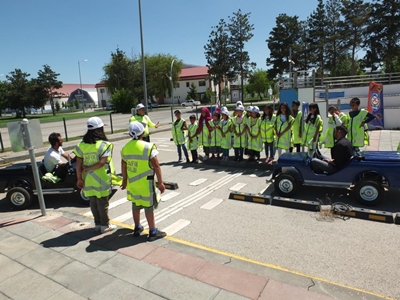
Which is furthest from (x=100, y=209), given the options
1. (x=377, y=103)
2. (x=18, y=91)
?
(x=18, y=91)

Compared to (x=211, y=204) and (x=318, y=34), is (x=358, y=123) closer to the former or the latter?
(x=211, y=204)

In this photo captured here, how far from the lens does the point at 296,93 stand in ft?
48.8

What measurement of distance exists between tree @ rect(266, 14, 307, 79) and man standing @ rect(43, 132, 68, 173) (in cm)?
3956

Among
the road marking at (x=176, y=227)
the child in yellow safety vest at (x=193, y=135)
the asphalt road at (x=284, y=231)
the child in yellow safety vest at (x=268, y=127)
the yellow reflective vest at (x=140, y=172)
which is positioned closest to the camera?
the asphalt road at (x=284, y=231)

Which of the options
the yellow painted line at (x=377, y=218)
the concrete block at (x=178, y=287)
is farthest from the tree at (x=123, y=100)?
the concrete block at (x=178, y=287)

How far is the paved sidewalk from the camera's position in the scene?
10.5 ft

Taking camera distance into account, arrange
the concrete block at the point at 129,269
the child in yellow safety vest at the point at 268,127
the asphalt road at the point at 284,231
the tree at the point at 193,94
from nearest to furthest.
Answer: the concrete block at the point at 129,269, the asphalt road at the point at 284,231, the child in yellow safety vest at the point at 268,127, the tree at the point at 193,94

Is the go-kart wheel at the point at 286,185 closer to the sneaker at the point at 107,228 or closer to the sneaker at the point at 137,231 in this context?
the sneaker at the point at 137,231

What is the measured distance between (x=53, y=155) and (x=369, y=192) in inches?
255

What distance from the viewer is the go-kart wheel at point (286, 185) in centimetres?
619

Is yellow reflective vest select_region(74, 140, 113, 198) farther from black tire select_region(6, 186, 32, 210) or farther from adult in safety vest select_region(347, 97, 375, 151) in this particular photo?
adult in safety vest select_region(347, 97, 375, 151)

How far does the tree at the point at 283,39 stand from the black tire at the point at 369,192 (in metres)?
38.4

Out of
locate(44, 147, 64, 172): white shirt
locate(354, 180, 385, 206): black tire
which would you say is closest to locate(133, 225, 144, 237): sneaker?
locate(44, 147, 64, 172): white shirt

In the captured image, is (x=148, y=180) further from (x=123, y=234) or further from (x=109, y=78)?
(x=109, y=78)
